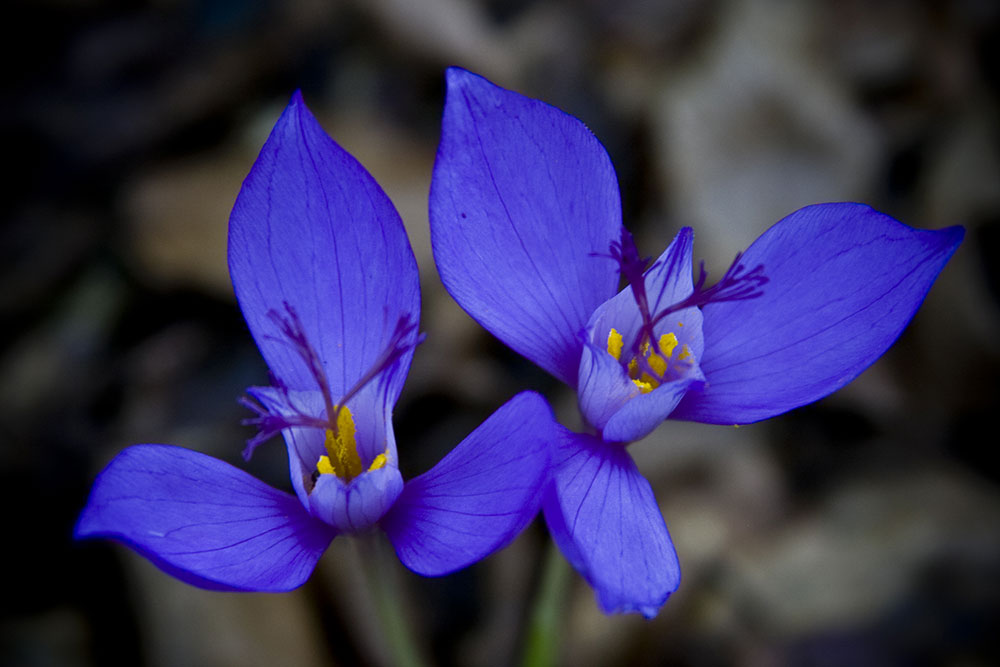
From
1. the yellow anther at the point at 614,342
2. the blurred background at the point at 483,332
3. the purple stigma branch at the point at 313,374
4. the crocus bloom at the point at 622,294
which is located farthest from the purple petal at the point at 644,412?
the blurred background at the point at 483,332

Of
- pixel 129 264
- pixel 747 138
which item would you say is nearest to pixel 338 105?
pixel 129 264

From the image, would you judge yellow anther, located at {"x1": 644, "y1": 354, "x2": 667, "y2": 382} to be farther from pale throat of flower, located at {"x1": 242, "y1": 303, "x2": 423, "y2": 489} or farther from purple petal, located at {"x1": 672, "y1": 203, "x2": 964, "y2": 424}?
pale throat of flower, located at {"x1": 242, "y1": 303, "x2": 423, "y2": 489}

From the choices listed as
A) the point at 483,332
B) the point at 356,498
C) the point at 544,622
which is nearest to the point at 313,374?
the point at 356,498

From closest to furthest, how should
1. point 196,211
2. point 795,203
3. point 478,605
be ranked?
point 478,605 < point 196,211 < point 795,203

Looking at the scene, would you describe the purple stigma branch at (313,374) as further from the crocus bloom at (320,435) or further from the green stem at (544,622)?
the green stem at (544,622)

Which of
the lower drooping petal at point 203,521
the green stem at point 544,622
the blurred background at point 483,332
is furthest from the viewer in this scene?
the blurred background at point 483,332

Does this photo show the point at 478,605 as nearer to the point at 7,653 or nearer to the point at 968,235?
the point at 7,653

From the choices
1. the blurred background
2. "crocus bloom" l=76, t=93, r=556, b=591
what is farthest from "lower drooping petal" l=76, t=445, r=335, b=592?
the blurred background

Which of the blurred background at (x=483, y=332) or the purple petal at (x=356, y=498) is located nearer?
the purple petal at (x=356, y=498)
